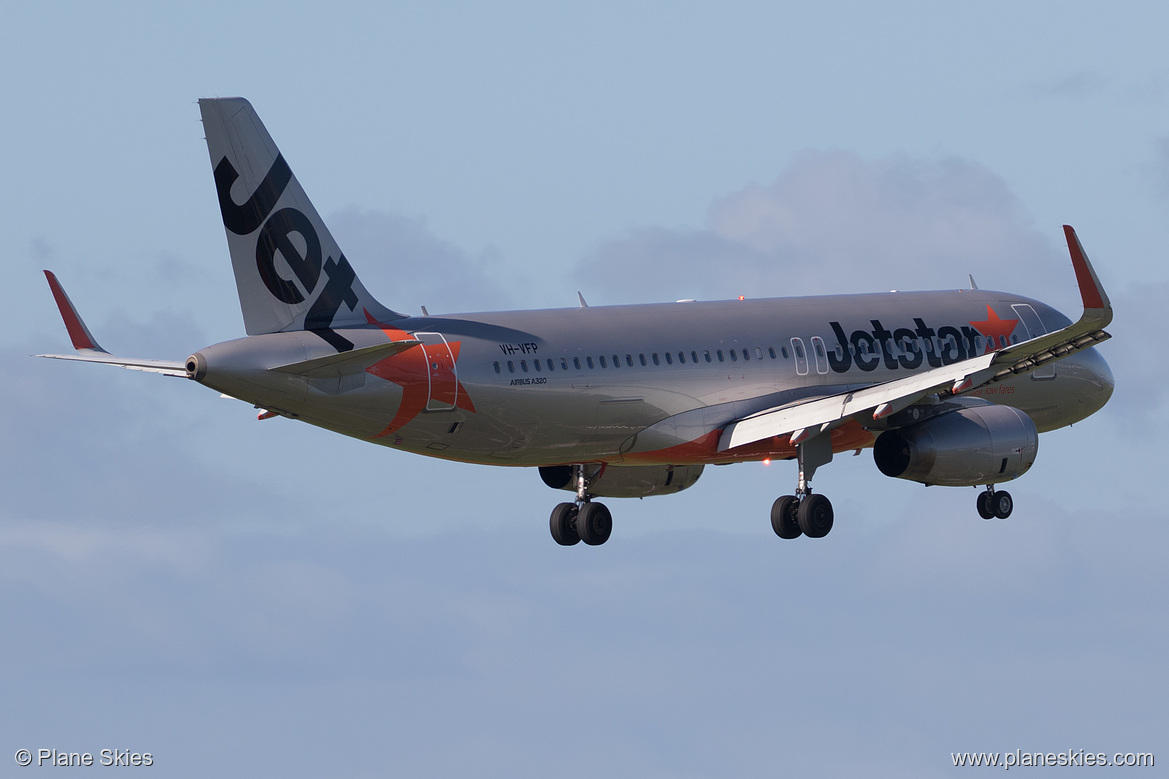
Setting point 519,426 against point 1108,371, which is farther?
point 1108,371

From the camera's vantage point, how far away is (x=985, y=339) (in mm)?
49781

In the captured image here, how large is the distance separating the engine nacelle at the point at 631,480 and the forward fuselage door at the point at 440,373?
7084 millimetres

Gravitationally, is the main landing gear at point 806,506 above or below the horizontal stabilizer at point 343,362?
below

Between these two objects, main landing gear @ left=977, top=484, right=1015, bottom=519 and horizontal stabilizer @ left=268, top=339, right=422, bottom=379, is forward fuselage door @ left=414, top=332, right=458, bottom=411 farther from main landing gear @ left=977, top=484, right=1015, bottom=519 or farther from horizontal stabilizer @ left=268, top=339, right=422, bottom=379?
main landing gear @ left=977, top=484, right=1015, bottom=519

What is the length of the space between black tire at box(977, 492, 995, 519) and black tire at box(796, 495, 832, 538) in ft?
14.8

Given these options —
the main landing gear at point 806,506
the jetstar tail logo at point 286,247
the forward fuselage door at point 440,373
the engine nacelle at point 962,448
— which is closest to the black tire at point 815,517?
the main landing gear at point 806,506

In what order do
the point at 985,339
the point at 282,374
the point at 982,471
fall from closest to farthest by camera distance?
the point at 282,374 → the point at 982,471 → the point at 985,339

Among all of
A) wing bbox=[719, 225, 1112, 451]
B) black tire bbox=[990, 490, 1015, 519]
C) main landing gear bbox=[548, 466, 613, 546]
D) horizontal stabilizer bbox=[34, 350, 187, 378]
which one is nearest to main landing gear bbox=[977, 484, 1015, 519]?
black tire bbox=[990, 490, 1015, 519]

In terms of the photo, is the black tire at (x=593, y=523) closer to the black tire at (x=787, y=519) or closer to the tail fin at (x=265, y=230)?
the black tire at (x=787, y=519)

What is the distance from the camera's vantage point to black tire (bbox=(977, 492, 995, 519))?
4759 cm

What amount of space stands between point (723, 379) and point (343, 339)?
374 inches

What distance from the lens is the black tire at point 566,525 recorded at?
157ft

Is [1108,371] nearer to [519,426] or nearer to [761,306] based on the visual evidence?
[761,306]

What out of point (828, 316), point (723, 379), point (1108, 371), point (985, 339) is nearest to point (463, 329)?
point (723, 379)
